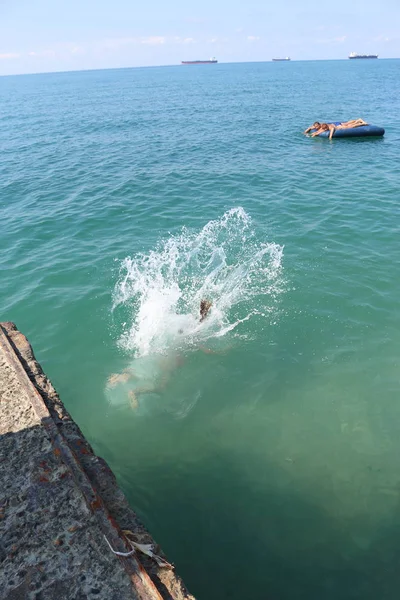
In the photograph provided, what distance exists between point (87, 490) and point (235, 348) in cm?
734

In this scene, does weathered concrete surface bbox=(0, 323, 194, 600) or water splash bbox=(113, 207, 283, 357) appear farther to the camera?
water splash bbox=(113, 207, 283, 357)

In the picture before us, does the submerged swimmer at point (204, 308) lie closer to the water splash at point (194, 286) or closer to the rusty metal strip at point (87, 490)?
the water splash at point (194, 286)

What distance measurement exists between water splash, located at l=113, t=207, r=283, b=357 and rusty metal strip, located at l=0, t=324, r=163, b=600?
5.46m

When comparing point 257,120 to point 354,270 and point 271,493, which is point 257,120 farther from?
point 271,493

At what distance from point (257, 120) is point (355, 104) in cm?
1691

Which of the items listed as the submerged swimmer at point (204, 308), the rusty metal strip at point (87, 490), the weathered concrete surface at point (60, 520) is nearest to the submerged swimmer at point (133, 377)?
the submerged swimmer at point (204, 308)

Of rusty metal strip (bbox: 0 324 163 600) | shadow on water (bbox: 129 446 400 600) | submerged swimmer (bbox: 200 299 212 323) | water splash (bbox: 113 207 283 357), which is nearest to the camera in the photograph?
rusty metal strip (bbox: 0 324 163 600)

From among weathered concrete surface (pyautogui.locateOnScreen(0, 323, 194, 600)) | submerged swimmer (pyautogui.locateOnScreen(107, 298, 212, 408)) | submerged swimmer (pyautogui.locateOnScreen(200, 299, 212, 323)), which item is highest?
weathered concrete surface (pyautogui.locateOnScreen(0, 323, 194, 600))

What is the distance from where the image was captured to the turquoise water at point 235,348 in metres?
7.38

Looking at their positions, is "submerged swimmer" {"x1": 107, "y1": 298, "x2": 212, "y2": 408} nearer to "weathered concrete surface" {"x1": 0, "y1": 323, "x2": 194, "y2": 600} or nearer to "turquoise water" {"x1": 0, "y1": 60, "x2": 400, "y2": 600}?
"turquoise water" {"x1": 0, "y1": 60, "x2": 400, "y2": 600}

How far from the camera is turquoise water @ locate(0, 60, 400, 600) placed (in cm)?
738

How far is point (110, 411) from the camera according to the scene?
400 inches

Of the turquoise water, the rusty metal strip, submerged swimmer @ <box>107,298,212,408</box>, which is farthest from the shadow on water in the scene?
the rusty metal strip

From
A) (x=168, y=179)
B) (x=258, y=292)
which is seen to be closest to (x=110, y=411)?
(x=258, y=292)
